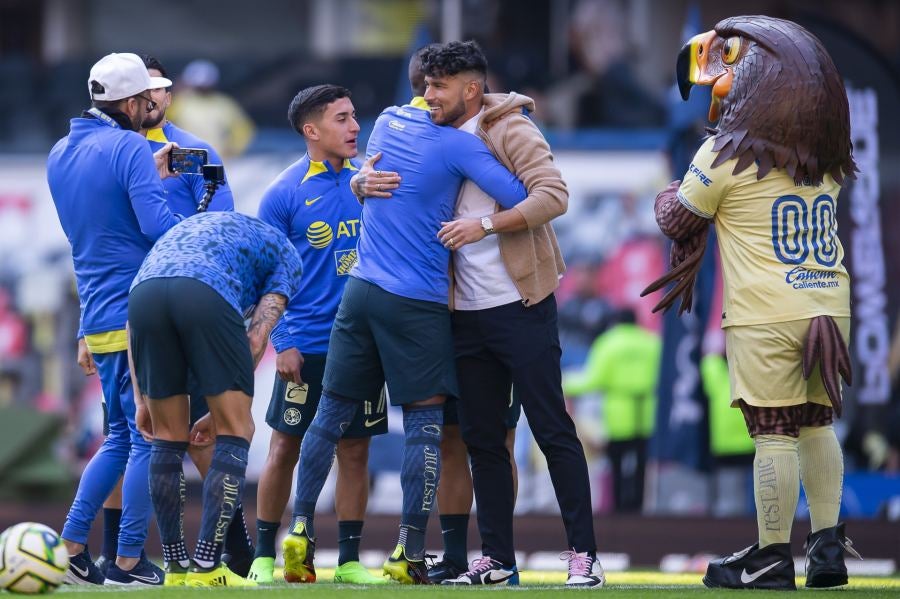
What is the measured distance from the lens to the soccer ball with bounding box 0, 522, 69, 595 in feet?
19.8

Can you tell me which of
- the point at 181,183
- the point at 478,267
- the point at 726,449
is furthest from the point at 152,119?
the point at 726,449

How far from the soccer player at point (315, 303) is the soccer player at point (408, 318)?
322 millimetres

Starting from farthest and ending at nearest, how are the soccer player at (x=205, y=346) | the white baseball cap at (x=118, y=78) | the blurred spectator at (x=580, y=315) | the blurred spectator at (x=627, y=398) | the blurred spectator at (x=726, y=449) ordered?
the blurred spectator at (x=580, y=315) → the blurred spectator at (x=627, y=398) → the blurred spectator at (x=726, y=449) → the white baseball cap at (x=118, y=78) → the soccer player at (x=205, y=346)

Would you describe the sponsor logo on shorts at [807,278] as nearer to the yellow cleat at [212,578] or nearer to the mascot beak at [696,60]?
the mascot beak at [696,60]

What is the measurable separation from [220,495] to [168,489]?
246 millimetres

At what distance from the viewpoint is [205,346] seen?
6527mm

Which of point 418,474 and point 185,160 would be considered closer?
point 418,474

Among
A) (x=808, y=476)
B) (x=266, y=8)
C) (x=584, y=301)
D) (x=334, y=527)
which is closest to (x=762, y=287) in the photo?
(x=808, y=476)

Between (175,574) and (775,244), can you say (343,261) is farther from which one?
(775,244)

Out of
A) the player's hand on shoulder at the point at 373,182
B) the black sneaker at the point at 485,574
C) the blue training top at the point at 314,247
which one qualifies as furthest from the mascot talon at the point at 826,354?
the blue training top at the point at 314,247

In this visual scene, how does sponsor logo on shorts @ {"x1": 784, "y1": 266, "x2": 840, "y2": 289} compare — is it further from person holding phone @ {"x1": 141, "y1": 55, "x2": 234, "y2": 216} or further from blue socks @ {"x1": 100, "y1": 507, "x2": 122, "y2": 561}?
blue socks @ {"x1": 100, "y1": 507, "x2": 122, "y2": 561}

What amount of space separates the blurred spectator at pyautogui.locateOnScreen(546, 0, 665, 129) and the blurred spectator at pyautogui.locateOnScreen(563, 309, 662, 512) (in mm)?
2771

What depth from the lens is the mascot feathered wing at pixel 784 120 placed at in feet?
22.8

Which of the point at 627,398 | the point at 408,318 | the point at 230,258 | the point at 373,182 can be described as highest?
the point at 373,182
